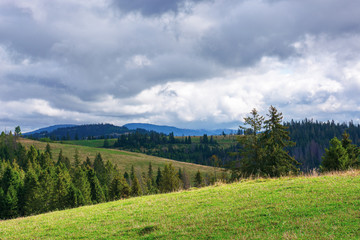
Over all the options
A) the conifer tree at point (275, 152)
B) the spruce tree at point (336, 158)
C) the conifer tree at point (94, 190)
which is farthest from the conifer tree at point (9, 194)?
the spruce tree at point (336, 158)

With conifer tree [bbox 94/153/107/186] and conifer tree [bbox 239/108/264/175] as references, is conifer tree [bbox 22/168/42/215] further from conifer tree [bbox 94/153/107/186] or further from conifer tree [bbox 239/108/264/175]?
conifer tree [bbox 239/108/264/175]

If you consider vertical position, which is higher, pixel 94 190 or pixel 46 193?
pixel 46 193

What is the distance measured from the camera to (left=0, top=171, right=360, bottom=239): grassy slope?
8.27 m

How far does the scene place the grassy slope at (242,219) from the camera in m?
8.27

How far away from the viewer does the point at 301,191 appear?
43.3 feet

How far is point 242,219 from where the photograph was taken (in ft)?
32.5

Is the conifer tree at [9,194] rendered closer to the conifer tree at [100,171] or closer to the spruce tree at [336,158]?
the conifer tree at [100,171]

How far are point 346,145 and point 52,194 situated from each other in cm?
6216

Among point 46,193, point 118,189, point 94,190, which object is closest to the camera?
point 46,193

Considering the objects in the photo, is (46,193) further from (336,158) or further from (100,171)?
(336,158)

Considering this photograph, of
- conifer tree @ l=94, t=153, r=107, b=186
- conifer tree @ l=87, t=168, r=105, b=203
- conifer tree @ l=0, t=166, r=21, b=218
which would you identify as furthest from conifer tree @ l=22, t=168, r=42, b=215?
conifer tree @ l=94, t=153, r=107, b=186

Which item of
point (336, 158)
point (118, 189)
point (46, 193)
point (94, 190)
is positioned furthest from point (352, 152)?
point (46, 193)

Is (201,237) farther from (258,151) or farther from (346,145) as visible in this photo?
(346,145)

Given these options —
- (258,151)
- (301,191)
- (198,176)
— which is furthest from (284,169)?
(198,176)
